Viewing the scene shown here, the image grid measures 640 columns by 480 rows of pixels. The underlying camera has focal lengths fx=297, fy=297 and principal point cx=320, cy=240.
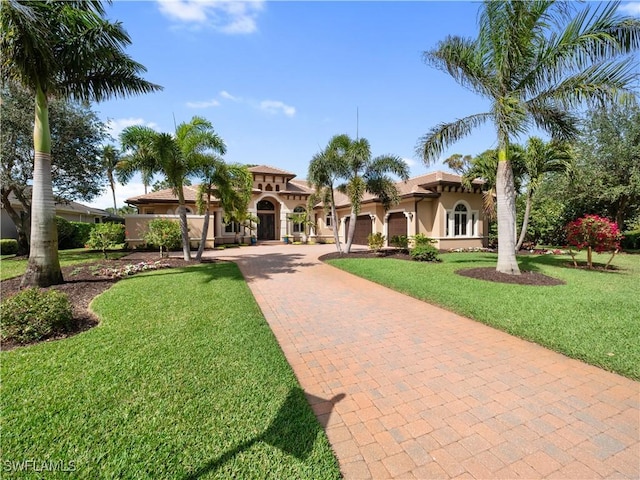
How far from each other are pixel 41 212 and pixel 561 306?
495 inches

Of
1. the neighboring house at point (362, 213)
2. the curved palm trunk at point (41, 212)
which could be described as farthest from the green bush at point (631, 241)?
the curved palm trunk at point (41, 212)

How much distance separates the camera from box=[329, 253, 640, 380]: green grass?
455 centimetres

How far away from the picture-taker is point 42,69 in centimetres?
745

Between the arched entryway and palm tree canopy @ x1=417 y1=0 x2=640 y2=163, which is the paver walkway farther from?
the arched entryway

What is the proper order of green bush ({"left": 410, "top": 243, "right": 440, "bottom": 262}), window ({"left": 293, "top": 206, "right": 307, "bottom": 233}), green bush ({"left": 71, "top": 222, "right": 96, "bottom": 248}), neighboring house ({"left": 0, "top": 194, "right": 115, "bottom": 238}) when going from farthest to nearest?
window ({"left": 293, "top": 206, "right": 307, "bottom": 233}) → green bush ({"left": 71, "top": 222, "right": 96, "bottom": 248}) → neighboring house ({"left": 0, "top": 194, "right": 115, "bottom": 238}) → green bush ({"left": 410, "top": 243, "right": 440, "bottom": 262})

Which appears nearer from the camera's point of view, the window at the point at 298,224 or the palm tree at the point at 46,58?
the palm tree at the point at 46,58

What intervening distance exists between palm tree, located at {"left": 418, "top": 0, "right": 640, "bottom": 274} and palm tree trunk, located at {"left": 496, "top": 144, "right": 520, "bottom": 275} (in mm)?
28

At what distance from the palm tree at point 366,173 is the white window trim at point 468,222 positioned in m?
5.07

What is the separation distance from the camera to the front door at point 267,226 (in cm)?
2916

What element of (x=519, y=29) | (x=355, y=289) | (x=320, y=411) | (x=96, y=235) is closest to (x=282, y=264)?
(x=355, y=289)

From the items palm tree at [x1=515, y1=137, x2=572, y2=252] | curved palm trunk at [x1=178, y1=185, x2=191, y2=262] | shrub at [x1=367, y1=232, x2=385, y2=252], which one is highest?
palm tree at [x1=515, y1=137, x2=572, y2=252]

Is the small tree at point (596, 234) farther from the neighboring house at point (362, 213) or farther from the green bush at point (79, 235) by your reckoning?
the green bush at point (79, 235)

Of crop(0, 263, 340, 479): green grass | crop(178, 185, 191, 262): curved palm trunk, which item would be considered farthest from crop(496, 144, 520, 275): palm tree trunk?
crop(178, 185, 191, 262): curved palm trunk

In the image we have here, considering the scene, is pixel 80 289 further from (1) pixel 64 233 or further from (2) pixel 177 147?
(1) pixel 64 233
